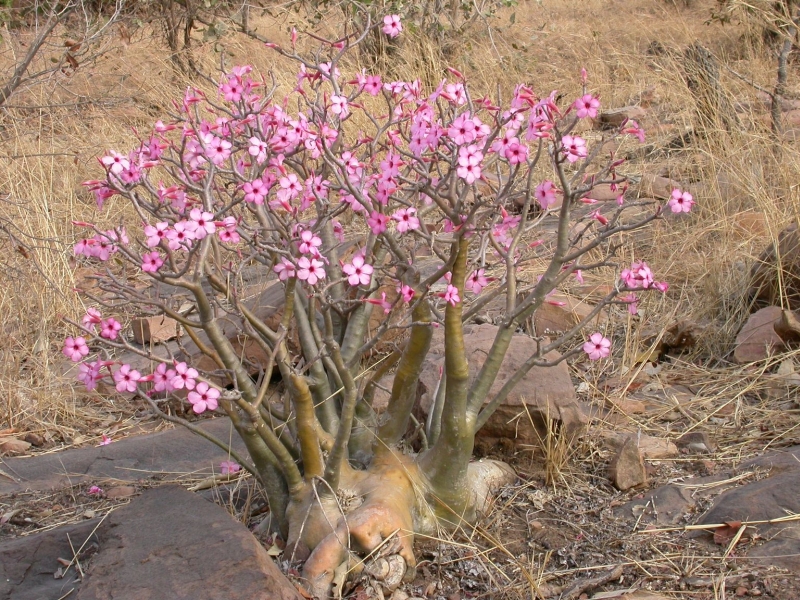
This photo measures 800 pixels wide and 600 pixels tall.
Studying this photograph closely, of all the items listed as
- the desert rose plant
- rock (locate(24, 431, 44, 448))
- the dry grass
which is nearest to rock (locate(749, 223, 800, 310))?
the dry grass

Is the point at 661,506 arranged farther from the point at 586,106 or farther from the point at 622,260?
the point at 622,260

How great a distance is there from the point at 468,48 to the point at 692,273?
4.75 metres

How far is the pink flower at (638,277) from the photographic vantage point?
2205mm

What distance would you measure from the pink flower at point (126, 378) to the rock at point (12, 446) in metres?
2.07

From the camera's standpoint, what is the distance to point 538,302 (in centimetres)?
234

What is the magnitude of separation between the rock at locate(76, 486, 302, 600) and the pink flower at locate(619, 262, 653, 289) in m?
1.16

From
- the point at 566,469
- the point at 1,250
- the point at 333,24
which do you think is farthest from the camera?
the point at 333,24

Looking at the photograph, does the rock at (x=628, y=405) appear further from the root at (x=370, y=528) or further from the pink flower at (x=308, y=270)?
the pink flower at (x=308, y=270)

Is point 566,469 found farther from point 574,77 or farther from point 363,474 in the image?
point 574,77

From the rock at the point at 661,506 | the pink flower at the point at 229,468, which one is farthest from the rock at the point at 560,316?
the pink flower at the point at 229,468

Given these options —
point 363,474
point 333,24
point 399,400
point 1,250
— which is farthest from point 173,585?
point 333,24

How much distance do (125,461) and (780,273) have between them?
9.62 ft

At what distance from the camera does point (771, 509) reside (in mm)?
2400

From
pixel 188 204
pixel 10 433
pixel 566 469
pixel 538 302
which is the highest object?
pixel 188 204
